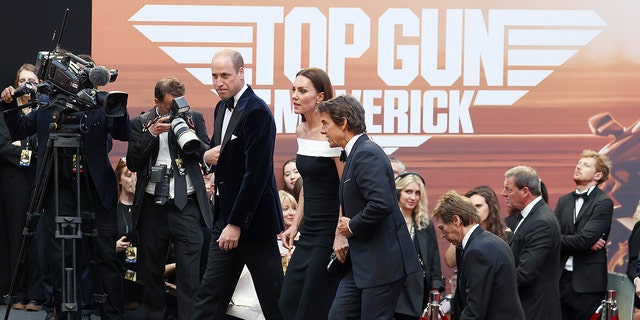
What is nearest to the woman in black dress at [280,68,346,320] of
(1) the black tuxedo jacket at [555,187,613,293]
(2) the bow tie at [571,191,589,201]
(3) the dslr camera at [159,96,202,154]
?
(3) the dslr camera at [159,96,202,154]

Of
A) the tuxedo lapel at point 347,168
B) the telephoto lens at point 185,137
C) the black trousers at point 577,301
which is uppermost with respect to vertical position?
the telephoto lens at point 185,137

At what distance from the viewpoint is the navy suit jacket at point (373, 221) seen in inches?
212

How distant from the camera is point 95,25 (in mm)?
8750

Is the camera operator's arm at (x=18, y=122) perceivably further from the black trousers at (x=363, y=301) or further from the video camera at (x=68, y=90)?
the black trousers at (x=363, y=301)

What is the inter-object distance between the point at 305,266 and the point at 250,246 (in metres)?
0.32

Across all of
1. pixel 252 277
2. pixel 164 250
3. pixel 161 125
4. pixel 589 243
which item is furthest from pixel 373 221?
pixel 589 243

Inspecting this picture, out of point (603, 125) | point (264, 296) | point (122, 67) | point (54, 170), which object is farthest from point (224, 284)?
point (603, 125)

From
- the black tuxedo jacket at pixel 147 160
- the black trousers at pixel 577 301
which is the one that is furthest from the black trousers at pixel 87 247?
the black trousers at pixel 577 301

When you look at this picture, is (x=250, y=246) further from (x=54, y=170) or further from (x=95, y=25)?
(x=95, y=25)

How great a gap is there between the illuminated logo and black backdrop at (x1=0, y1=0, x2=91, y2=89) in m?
0.42

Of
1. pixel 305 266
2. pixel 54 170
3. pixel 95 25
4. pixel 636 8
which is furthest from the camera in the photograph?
pixel 636 8

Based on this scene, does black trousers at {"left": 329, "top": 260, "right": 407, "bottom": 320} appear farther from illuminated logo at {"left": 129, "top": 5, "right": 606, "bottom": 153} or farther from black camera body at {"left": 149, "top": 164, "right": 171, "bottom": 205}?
illuminated logo at {"left": 129, "top": 5, "right": 606, "bottom": 153}

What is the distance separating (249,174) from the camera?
5.91 meters

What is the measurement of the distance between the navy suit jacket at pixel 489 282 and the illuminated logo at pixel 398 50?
3.58 meters
